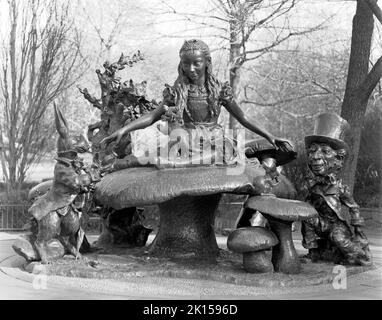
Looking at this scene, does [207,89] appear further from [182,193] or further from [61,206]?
[61,206]

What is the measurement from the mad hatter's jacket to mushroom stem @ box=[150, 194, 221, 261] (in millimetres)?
1103

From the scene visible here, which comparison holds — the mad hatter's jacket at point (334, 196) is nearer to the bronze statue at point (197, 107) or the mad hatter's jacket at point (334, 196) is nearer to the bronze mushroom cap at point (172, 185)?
the bronze statue at point (197, 107)

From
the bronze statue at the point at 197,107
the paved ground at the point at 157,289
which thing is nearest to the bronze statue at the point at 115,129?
the bronze statue at the point at 197,107

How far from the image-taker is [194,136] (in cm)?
626

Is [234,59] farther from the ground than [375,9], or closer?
closer

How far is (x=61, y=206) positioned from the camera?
5.94 m

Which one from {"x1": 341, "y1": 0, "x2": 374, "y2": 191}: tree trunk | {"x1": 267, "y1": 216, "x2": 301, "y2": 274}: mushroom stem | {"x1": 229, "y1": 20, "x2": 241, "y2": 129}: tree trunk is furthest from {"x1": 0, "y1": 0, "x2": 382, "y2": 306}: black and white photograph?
{"x1": 229, "y1": 20, "x2": 241, "y2": 129}: tree trunk

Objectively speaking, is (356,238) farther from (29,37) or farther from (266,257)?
(29,37)

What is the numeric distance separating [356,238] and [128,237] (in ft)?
9.65

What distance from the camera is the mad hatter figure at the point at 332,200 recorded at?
6.25 metres

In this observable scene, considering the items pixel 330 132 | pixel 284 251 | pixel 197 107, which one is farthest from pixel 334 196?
pixel 197 107

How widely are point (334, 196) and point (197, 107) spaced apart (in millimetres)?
1847

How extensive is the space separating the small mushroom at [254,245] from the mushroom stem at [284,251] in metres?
0.12
